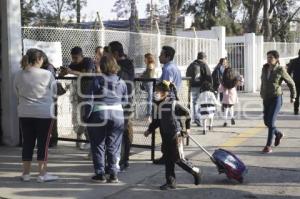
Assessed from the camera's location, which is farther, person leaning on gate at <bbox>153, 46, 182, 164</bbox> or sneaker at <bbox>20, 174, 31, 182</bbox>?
person leaning on gate at <bbox>153, 46, 182, 164</bbox>

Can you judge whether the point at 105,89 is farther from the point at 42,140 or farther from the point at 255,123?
the point at 255,123

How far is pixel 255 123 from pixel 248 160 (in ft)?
15.2

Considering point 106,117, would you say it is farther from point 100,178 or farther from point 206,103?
point 206,103

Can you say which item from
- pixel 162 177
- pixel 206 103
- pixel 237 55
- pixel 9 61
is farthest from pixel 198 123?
pixel 237 55

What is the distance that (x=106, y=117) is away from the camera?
6930mm

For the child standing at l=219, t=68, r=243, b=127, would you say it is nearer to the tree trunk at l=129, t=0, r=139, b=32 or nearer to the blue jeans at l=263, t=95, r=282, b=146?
the blue jeans at l=263, t=95, r=282, b=146

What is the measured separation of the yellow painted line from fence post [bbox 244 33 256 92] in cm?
1097

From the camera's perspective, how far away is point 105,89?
695 cm

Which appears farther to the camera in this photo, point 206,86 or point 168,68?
point 206,86

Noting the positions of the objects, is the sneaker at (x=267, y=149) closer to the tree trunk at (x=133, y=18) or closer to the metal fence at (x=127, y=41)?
the metal fence at (x=127, y=41)

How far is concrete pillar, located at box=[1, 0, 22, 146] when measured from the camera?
9.59m

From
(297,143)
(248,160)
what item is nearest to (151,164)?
(248,160)

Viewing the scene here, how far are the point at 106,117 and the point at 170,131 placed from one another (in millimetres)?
837

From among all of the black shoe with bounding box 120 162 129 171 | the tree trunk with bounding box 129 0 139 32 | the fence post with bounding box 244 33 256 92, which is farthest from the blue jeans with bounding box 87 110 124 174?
the tree trunk with bounding box 129 0 139 32
